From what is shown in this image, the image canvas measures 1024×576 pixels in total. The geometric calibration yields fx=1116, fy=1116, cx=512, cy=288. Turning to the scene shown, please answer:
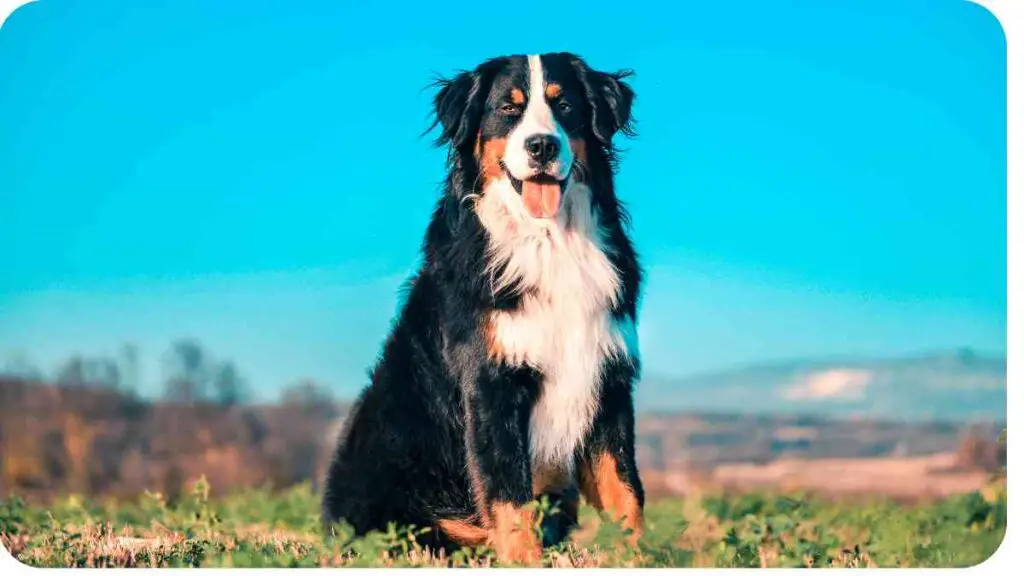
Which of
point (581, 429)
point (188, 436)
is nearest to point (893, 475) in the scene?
point (581, 429)

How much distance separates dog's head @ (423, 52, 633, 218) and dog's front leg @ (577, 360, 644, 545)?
75 centimetres

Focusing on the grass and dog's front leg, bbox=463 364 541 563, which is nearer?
dog's front leg, bbox=463 364 541 563

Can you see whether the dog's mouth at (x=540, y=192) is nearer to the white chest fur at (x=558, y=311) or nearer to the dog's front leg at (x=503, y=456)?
the white chest fur at (x=558, y=311)

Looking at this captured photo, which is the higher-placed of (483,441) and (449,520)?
(483,441)

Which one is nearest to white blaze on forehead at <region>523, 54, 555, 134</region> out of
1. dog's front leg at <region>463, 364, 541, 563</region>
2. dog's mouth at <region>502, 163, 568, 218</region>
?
dog's mouth at <region>502, 163, 568, 218</region>

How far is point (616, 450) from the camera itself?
455cm

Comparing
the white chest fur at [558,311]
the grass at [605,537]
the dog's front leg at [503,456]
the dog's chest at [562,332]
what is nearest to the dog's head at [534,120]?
the white chest fur at [558,311]

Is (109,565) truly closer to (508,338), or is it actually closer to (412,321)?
(412,321)

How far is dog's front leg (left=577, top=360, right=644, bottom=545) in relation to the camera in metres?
4.51

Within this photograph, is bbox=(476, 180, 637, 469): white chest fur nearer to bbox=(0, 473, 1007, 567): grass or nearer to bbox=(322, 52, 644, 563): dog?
bbox=(322, 52, 644, 563): dog

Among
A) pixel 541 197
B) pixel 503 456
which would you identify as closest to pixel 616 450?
pixel 503 456

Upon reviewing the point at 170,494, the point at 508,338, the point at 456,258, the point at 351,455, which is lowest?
the point at 170,494
